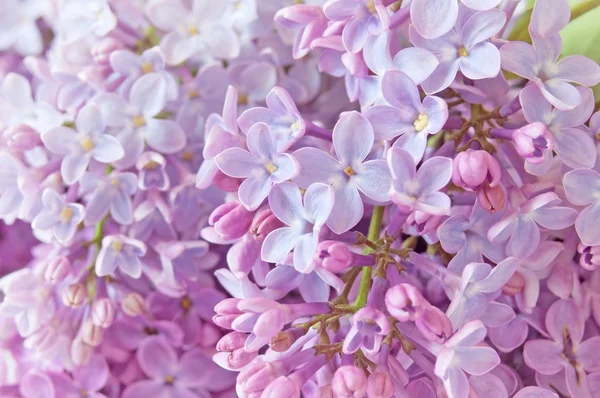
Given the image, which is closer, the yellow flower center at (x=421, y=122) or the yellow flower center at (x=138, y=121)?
the yellow flower center at (x=421, y=122)

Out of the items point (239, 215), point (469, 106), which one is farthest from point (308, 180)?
point (469, 106)

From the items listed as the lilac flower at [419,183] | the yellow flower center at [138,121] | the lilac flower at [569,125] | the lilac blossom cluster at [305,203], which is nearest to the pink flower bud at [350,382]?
the lilac blossom cluster at [305,203]

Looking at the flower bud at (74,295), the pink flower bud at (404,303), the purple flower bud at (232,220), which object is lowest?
the flower bud at (74,295)

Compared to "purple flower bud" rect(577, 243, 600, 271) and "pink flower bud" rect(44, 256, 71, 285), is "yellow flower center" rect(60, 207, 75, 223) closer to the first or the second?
"pink flower bud" rect(44, 256, 71, 285)

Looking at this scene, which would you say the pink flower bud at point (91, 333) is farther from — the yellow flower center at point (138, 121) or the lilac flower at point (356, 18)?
the lilac flower at point (356, 18)

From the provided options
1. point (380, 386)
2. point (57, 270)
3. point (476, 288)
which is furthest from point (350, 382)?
point (57, 270)

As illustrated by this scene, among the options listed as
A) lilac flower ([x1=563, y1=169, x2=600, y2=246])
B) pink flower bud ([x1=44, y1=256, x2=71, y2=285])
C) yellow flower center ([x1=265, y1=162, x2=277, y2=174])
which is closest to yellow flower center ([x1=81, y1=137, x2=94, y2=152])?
pink flower bud ([x1=44, y1=256, x2=71, y2=285])

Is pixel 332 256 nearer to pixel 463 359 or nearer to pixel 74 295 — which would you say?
pixel 463 359
